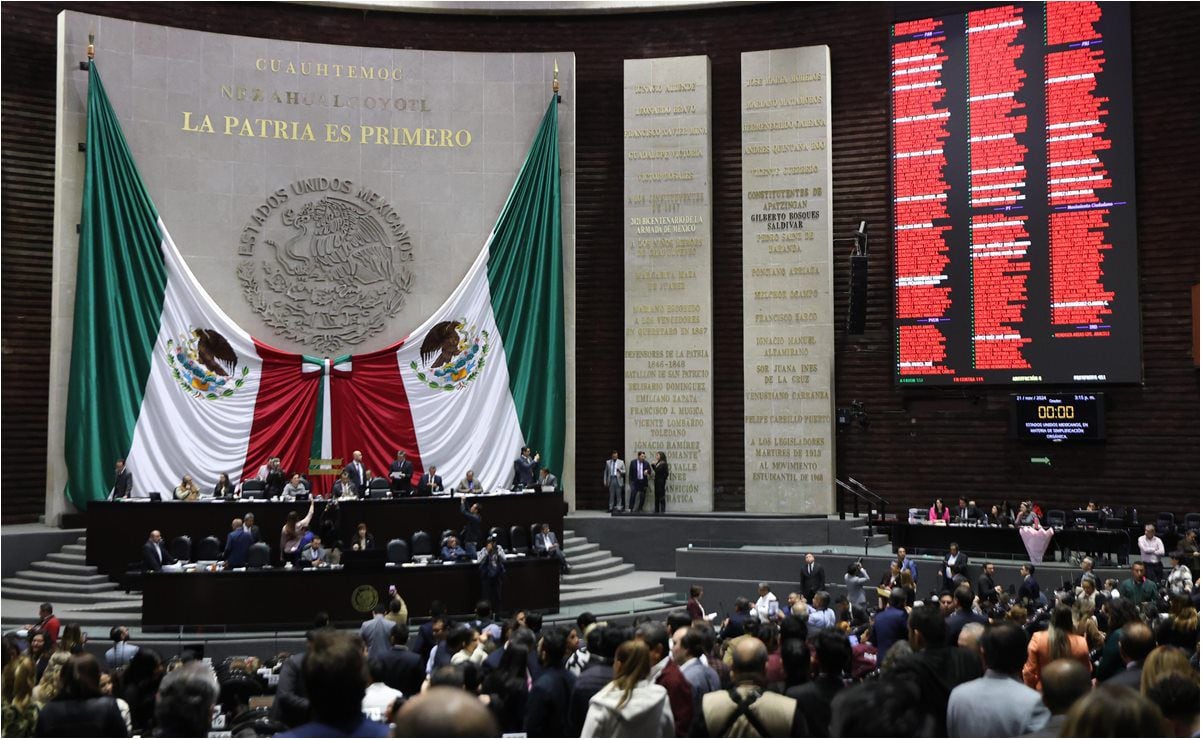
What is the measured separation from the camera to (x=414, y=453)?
19.2 metres

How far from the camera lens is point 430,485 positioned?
16.6 meters

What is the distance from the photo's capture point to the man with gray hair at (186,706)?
3709 mm

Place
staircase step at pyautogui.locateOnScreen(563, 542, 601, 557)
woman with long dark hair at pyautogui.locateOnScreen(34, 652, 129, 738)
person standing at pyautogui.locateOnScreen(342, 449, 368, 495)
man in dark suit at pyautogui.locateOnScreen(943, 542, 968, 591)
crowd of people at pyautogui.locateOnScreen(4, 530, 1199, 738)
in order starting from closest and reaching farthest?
crowd of people at pyautogui.locateOnScreen(4, 530, 1199, 738) → woman with long dark hair at pyautogui.locateOnScreen(34, 652, 129, 738) → man in dark suit at pyautogui.locateOnScreen(943, 542, 968, 591) → person standing at pyautogui.locateOnScreen(342, 449, 368, 495) → staircase step at pyautogui.locateOnScreen(563, 542, 601, 557)

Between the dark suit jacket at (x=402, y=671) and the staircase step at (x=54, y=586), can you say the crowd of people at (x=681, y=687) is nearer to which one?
the dark suit jacket at (x=402, y=671)

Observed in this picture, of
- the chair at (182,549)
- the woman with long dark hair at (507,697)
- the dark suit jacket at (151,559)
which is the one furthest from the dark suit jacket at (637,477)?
the woman with long dark hair at (507,697)

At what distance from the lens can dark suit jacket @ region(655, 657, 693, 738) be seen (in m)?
5.03

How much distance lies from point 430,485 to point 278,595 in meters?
4.03

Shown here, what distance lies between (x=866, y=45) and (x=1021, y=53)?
A: 2.81 meters

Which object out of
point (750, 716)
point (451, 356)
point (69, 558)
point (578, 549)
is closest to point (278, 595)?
point (69, 558)

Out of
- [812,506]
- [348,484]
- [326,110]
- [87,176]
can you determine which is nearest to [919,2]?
[812,506]

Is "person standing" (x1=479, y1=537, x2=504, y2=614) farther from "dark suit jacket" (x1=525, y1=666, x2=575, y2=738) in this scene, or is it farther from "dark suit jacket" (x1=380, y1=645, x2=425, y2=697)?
"dark suit jacket" (x1=525, y1=666, x2=575, y2=738)

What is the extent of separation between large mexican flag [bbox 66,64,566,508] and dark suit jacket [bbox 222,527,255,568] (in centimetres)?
451

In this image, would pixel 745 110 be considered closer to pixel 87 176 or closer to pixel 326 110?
pixel 326 110

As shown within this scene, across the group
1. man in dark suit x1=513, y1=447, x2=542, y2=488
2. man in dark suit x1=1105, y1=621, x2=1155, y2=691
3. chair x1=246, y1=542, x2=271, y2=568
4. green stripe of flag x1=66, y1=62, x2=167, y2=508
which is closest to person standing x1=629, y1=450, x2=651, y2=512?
man in dark suit x1=513, y1=447, x2=542, y2=488
